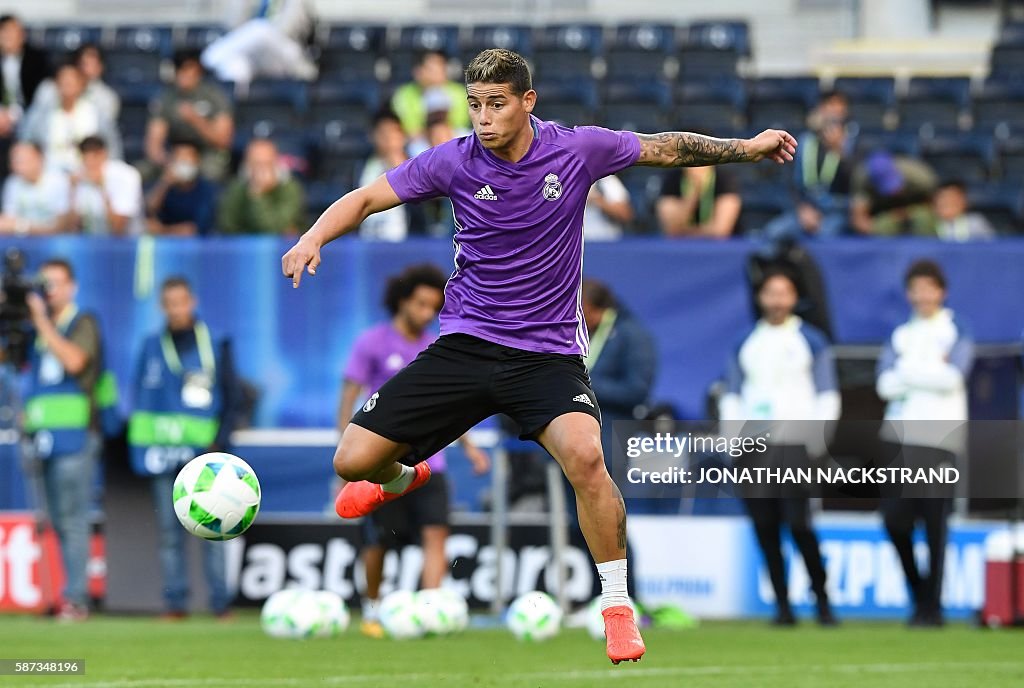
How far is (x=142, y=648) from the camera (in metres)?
9.90

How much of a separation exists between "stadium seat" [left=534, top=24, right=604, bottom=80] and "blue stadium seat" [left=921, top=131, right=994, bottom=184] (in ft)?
12.8

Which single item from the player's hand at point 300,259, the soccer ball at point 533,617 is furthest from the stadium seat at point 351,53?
the player's hand at point 300,259

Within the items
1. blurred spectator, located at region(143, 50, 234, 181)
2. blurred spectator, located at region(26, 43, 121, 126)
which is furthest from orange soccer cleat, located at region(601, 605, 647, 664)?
blurred spectator, located at region(26, 43, 121, 126)

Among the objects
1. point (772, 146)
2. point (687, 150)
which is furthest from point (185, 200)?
point (772, 146)

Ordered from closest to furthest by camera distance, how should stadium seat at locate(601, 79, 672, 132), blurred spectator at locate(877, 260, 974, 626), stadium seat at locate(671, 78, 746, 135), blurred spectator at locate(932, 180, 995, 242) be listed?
blurred spectator at locate(877, 260, 974, 626) < blurred spectator at locate(932, 180, 995, 242) < stadium seat at locate(601, 79, 672, 132) < stadium seat at locate(671, 78, 746, 135)

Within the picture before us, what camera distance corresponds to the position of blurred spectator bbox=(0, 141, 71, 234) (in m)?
14.2

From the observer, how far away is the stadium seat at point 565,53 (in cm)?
1889

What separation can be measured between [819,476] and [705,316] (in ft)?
5.87

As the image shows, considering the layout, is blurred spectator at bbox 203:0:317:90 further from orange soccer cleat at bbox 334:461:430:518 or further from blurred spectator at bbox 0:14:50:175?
orange soccer cleat at bbox 334:461:430:518

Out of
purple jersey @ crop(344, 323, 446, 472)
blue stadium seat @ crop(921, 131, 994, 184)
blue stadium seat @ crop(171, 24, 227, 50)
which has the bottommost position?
purple jersey @ crop(344, 323, 446, 472)

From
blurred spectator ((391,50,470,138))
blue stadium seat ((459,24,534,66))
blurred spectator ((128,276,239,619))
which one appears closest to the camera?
blurred spectator ((128,276,239,619))

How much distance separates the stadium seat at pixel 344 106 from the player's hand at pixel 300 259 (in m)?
10.9

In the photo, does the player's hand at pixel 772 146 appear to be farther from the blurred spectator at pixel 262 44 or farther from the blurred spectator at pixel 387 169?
the blurred spectator at pixel 262 44

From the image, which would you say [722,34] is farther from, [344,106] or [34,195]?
[34,195]
